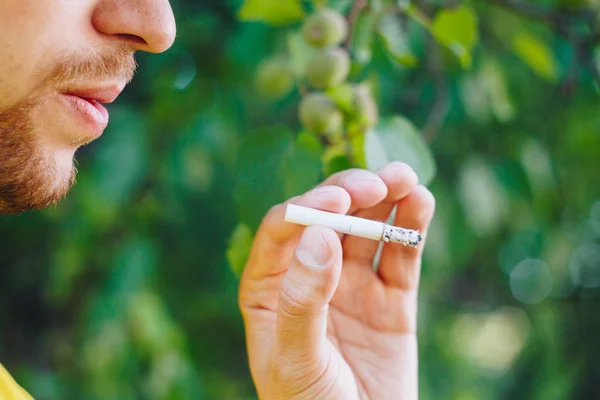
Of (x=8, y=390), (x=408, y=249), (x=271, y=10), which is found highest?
(x=271, y=10)

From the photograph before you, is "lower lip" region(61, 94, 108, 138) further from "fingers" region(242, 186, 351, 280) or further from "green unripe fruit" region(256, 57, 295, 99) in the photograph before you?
"green unripe fruit" region(256, 57, 295, 99)

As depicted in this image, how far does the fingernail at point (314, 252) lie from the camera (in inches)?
21.4

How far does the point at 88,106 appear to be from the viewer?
67cm

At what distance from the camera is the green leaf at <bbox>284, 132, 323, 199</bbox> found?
0.75m

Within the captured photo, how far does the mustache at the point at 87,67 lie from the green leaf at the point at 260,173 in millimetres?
213

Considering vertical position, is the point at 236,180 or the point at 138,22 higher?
the point at 138,22

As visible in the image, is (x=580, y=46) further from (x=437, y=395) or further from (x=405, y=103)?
(x=437, y=395)

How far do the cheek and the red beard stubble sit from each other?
0.01m

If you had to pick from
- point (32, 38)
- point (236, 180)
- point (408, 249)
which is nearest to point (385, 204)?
point (408, 249)

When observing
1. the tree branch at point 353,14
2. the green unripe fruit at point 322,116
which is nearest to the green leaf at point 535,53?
the tree branch at point 353,14

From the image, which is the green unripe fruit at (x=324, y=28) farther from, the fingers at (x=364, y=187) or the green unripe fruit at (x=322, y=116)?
the fingers at (x=364, y=187)

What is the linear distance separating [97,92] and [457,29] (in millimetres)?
473

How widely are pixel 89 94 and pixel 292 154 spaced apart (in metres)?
0.23

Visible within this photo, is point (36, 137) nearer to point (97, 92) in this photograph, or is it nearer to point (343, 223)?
point (97, 92)
